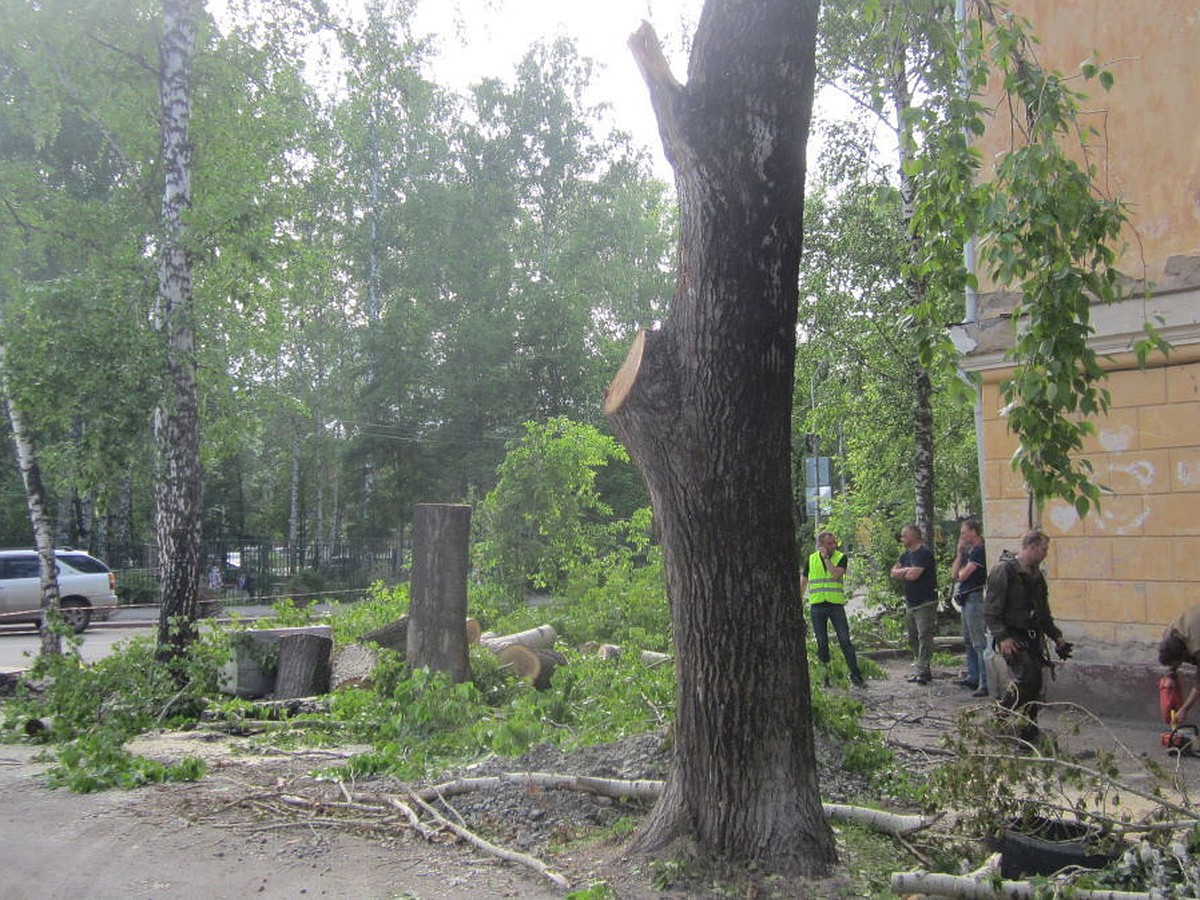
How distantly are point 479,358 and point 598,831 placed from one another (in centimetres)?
3131

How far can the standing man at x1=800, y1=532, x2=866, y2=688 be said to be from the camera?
11.3 meters

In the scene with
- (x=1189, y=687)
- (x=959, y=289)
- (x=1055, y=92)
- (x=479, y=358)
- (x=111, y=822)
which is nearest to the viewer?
(x=1055, y=92)

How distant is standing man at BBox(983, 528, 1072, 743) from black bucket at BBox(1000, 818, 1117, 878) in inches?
131

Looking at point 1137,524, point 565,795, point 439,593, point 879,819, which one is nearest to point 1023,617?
point 1137,524

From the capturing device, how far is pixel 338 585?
31953mm

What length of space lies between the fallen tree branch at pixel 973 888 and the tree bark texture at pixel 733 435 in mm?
358

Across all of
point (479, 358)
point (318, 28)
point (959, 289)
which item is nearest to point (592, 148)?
point (479, 358)

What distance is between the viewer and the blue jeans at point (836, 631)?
11.2m

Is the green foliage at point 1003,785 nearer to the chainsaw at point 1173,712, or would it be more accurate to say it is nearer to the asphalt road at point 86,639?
the chainsaw at point 1173,712

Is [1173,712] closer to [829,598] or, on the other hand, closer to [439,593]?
[829,598]

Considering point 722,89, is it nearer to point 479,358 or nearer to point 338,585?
point 338,585

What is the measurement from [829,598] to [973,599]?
4.81ft

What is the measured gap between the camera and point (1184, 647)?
7.78m

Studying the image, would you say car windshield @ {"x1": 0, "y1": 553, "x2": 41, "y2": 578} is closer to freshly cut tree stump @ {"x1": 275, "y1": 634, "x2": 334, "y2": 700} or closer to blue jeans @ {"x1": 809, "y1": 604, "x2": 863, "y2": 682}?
freshly cut tree stump @ {"x1": 275, "y1": 634, "x2": 334, "y2": 700}
